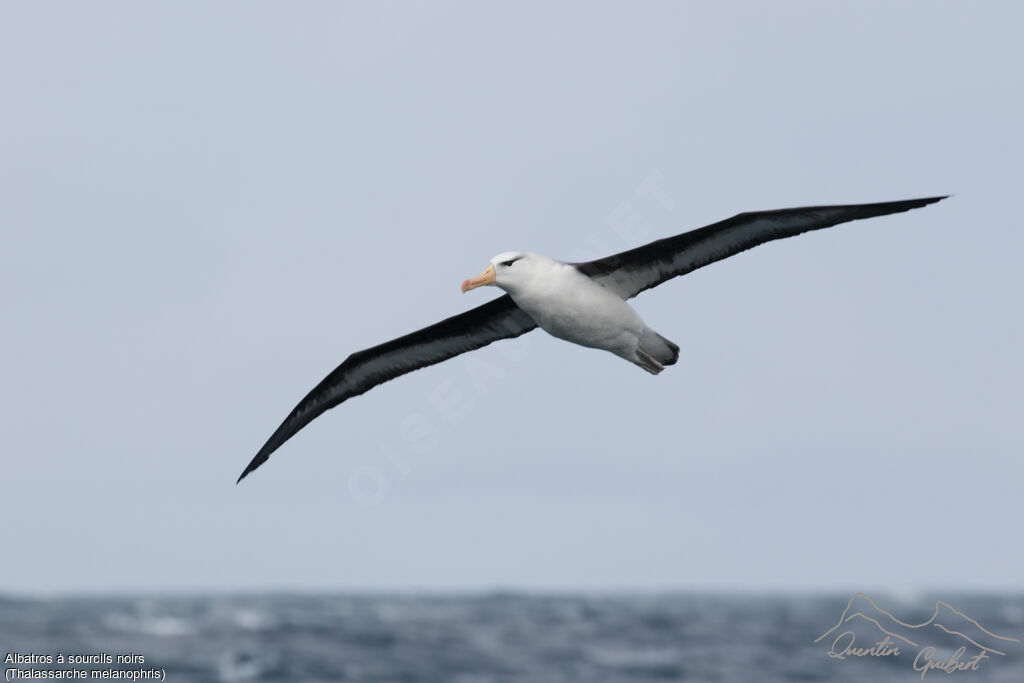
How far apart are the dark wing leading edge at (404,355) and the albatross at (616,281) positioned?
0.02 metres

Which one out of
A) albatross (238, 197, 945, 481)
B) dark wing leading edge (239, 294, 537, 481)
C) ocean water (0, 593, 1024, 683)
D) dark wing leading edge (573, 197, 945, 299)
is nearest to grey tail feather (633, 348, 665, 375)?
albatross (238, 197, 945, 481)

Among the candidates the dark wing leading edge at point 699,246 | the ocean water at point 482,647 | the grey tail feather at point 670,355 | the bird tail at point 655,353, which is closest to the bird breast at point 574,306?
the dark wing leading edge at point 699,246

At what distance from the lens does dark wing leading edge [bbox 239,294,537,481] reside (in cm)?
1384

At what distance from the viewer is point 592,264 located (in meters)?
12.3

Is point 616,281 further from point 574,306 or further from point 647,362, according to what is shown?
point 647,362

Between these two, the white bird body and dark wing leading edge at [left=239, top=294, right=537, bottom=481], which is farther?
dark wing leading edge at [left=239, top=294, right=537, bottom=481]

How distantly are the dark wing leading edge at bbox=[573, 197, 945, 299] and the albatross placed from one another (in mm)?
11

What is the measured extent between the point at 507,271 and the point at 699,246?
2199mm

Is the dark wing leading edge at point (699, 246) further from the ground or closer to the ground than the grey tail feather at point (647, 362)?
further from the ground

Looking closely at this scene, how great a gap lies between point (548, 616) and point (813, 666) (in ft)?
66.3

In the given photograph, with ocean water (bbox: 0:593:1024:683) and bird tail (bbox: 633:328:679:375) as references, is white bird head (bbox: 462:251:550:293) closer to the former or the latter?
bird tail (bbox: 633:328:679:375)

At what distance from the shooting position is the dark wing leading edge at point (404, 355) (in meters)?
13.8

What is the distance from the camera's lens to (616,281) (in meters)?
12.6

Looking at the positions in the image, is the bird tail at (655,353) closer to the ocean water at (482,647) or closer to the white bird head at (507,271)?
the white bird head at (507,271)
